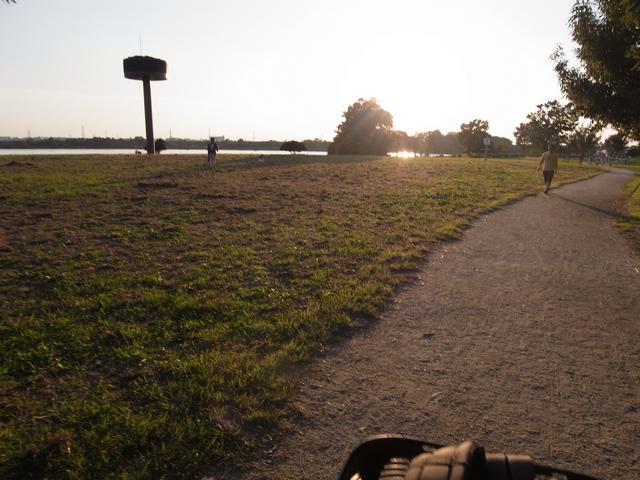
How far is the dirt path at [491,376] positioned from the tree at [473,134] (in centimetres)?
8911

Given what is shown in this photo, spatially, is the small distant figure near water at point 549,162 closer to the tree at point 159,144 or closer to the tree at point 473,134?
the tree at point 159,144

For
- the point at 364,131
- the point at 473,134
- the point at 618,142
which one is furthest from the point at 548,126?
the point at 618,142

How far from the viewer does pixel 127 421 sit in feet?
9.08

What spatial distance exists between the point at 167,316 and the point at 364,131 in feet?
208

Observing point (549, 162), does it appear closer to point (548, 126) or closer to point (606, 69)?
point (606, 69)

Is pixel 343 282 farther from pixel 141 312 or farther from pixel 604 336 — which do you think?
pixel 604 336

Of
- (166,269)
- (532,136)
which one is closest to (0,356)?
(166,269)

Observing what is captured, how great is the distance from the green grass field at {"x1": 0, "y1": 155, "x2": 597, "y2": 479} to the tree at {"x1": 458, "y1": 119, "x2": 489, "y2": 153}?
84237mm

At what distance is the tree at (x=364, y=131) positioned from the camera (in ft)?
210

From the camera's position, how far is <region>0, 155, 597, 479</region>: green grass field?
8.63 feet

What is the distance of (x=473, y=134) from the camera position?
8706 cm

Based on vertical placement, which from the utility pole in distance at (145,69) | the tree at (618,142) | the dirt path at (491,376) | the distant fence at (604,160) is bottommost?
the dirt path at (491,376)

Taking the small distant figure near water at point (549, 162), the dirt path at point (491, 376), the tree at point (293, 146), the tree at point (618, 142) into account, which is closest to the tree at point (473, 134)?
the tree at point (293, 146)

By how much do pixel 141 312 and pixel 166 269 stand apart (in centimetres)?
178
